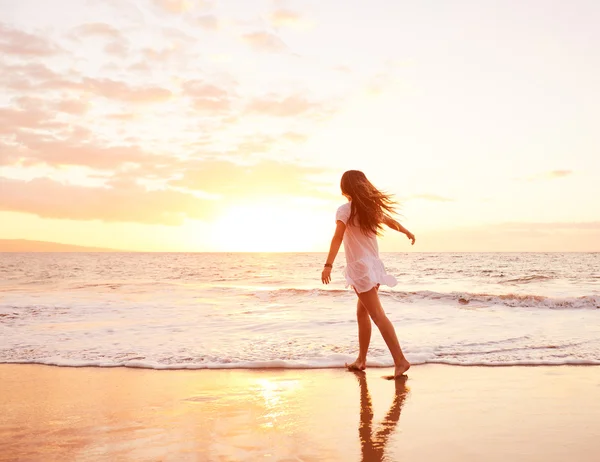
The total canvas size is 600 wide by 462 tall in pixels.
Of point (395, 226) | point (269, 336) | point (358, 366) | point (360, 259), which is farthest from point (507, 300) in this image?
point (360, 259)

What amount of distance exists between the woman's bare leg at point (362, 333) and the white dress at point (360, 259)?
0.35m

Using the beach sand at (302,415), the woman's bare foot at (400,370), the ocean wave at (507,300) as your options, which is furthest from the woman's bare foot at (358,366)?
the ocean wave at (507,300)

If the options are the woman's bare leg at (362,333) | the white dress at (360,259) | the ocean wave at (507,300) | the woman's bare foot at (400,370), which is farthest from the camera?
the ocean wave at (507,300)

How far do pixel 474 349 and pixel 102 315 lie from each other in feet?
26.9

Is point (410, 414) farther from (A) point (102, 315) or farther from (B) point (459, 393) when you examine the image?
(A) point (102, 315)

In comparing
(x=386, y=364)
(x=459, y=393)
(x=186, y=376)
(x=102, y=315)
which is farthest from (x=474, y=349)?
(x=102, y=315)

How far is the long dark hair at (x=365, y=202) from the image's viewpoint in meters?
5.67

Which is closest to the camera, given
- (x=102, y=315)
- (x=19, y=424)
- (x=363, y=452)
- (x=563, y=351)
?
(x=363, y=452)

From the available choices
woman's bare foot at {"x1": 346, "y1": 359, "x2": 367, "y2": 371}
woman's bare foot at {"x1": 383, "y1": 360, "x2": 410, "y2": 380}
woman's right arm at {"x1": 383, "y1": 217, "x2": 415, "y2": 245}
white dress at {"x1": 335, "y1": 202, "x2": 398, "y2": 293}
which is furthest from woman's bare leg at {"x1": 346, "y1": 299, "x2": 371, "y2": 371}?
woman's right arm at {"x1": 383, "y1": 217, "x2": 415, "y2": 245}

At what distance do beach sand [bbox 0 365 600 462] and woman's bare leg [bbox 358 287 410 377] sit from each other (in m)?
0.23

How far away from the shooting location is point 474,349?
736 cm

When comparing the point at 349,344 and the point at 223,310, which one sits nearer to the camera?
the point at 349,344

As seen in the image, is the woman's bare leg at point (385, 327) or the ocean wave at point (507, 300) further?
the ocean wave at point (507, 300)

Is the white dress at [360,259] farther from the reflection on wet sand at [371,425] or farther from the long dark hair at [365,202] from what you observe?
the reflection on wet sand at [371,425]
